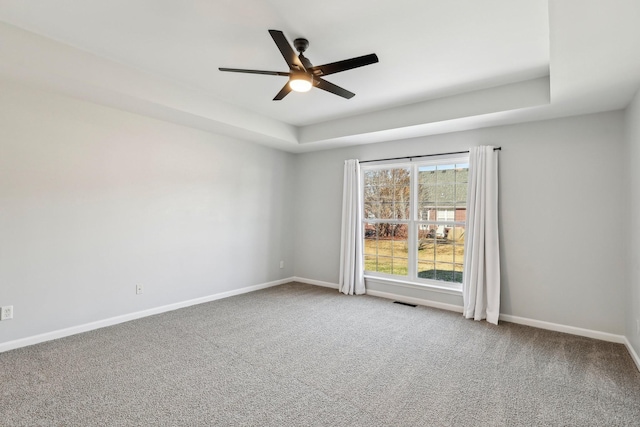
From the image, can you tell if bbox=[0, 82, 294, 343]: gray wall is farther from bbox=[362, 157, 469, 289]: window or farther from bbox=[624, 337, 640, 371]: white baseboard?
bbox=[624, 337, 640, 371]: white baseboard

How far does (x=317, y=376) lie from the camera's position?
2.45 m

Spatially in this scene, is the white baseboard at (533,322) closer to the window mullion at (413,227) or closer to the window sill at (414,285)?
the window sill at (414,285)

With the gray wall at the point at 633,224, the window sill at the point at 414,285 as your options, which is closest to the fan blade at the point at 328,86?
the gray wall at the point at 633,224

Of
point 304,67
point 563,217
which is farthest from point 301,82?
point 563,217

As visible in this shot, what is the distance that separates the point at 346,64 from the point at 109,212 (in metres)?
3.00

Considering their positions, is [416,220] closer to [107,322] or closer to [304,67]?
[304,67]

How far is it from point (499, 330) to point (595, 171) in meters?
1.99

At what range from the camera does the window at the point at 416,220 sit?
434 centimetres

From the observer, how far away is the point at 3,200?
111 inches

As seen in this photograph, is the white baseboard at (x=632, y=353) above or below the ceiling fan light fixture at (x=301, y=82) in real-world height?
below

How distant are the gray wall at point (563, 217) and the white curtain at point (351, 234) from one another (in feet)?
4.53

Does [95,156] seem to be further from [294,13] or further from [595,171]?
[595,171]

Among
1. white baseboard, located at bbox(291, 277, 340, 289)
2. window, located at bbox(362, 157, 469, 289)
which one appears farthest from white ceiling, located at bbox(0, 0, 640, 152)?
white baseboard, located at bbox(291, 277, 340, 289)

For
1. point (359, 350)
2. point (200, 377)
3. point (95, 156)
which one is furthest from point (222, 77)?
point (359, 350)
